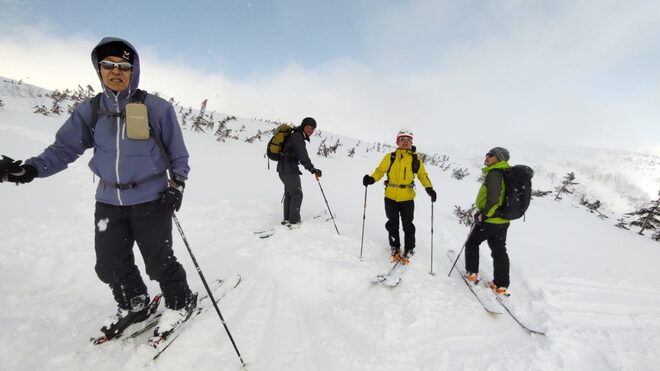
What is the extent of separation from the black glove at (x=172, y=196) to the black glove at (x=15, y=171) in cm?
91

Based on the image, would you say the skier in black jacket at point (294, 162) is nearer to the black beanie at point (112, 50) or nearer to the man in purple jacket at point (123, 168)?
the man in purple jacket at point (123, 168)

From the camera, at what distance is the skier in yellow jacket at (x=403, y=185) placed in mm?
4918

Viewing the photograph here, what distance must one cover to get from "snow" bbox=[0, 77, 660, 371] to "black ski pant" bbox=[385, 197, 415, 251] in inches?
12.5

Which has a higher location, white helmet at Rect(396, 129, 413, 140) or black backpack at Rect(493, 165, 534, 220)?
white helmet at Rect(396, 129, 413, 140)

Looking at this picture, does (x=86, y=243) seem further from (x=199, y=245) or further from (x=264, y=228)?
(x=264, y=228)

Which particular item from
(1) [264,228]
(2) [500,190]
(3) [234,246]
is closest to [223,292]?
(3) [234,246]

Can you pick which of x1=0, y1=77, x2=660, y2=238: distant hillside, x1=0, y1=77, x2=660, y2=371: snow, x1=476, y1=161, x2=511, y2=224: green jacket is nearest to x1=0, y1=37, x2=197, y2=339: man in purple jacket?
x1=0, y1=77, x2=660, y2=371: snow

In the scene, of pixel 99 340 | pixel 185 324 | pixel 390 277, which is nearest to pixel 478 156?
pixel 390 277

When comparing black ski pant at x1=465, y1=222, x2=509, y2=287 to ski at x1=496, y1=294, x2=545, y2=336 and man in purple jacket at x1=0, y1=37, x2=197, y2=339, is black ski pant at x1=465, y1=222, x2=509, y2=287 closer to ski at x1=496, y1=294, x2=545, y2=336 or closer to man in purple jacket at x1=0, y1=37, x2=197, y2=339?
ski at x1=496, y1=294, x2=545, y2=336

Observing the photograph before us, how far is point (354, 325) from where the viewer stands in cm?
333

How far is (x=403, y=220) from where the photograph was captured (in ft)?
16.6

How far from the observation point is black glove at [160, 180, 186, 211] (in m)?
2.55

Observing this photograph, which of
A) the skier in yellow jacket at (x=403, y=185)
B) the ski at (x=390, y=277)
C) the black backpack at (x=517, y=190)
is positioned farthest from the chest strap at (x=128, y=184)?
the black backpack at (x=517, y=190)

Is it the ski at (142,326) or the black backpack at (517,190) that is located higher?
the black backpack at (517,190)
